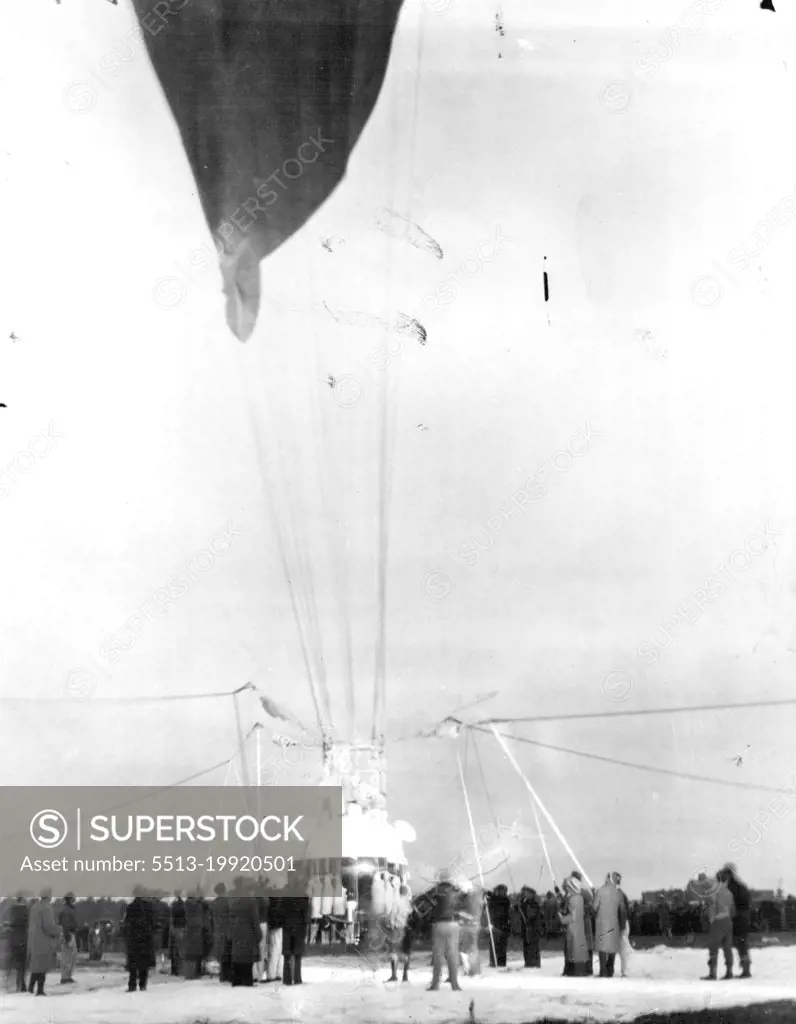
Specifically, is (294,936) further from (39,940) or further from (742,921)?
(742,921)

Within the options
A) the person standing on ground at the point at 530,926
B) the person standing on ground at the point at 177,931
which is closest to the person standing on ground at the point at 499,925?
the person standing on ground at the point at 530,926

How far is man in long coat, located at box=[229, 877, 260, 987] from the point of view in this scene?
20.4 ft

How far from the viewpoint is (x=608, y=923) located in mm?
6465

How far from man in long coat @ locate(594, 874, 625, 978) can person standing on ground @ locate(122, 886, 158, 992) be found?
290 centimetres

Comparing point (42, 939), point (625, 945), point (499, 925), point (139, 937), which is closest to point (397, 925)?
point (499, 925)

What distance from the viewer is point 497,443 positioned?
679cm

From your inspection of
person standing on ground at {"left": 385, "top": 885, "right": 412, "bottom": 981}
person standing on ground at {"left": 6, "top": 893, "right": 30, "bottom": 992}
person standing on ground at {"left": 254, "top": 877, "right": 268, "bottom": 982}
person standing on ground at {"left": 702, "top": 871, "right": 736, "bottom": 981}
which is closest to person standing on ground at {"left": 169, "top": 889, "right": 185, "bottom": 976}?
person standing on ground at {"left": 254, "top": 877, "right": 268, "bottom": 982}

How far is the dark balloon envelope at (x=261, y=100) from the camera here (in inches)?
260

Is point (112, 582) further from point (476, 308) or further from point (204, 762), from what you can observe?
point (476, 308)

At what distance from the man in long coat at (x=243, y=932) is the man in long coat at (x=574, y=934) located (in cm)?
205

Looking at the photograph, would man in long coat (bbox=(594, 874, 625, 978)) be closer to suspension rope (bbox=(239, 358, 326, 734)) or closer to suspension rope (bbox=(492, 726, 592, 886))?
suspension rope (bbox=(492, 726, 592, 886))

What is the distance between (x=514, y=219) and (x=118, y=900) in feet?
17.2

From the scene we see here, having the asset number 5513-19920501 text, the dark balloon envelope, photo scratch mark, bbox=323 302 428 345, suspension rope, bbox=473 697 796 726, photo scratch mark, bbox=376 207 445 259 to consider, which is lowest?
the asset number 5513-19920501 text

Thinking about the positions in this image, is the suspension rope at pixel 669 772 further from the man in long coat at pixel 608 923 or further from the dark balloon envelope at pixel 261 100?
the dark balloon envelope at pixel 261 100
